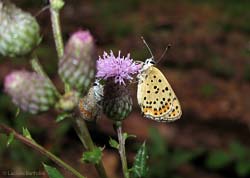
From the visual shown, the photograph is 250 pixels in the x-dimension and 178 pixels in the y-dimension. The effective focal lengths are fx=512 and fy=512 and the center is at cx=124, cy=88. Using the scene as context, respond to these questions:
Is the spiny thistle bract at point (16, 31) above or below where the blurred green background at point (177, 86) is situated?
above

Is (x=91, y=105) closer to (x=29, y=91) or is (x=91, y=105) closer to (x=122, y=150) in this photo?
(x=122, y=150)

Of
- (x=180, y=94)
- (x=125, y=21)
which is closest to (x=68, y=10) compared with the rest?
(x=125, y=21)

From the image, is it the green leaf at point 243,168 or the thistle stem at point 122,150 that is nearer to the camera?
the thistle stem at point 122,150

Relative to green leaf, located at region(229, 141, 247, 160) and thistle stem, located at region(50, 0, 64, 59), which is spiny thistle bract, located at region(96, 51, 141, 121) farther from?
green leaf, located at region(229, 141, 247, 160)

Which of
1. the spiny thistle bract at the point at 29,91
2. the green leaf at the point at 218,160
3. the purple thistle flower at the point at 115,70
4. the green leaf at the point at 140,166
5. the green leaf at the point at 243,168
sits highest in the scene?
the spiny thistle bract at the point at 29,91

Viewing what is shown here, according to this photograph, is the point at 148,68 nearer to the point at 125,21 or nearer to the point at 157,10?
the point at 125,21

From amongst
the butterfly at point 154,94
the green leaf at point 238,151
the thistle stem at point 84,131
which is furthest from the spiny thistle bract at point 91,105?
the green leaf at point 238,151

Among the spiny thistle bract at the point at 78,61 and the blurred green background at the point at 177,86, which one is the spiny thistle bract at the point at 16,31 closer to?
the spiny thistle bract at the point at 78,61

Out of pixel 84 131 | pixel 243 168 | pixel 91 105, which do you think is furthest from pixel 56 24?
pixel 243 168
